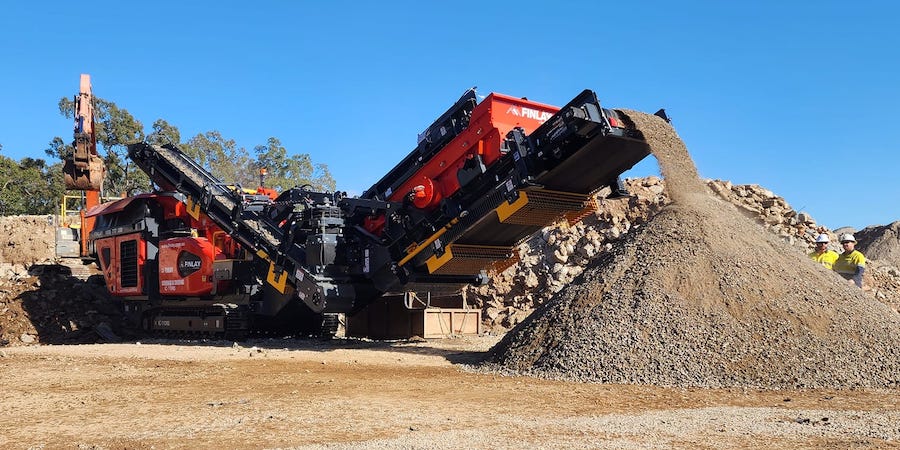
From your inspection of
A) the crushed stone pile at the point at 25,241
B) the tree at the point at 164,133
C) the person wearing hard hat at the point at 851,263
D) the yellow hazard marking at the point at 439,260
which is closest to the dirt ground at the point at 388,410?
the yellow hazard marking at the point at 439,260

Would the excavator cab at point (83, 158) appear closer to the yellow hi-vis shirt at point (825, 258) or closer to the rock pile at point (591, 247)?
the rock pile at point (591, 247)

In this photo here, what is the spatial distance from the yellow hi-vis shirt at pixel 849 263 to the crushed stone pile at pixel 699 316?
1.26 meters

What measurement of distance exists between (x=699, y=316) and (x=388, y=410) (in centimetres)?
378

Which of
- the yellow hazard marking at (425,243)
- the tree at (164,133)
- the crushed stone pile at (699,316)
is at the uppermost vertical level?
the tree at (164,133)

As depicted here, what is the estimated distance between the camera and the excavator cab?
14.5 m

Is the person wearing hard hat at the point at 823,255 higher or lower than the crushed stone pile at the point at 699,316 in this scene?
higher

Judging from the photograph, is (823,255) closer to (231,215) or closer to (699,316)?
(699,316)

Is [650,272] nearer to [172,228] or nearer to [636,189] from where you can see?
[172,228]

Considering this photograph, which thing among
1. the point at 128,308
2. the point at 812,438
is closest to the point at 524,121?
the point at 812,438

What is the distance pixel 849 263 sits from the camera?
10961 mm

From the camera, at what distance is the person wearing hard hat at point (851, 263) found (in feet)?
35.4

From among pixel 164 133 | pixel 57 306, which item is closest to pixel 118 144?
pixel 164 133

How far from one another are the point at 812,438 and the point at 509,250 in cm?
677

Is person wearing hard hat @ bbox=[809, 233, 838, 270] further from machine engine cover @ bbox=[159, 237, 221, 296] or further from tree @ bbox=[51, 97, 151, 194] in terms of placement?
tree @ bbox=[51, 97, 151, 194]
